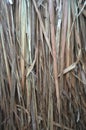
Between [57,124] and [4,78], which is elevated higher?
[4,78]

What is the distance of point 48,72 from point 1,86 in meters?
0.25

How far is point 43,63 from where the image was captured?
1.00m

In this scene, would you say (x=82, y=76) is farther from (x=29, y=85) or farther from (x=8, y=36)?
(x=8, y=36)

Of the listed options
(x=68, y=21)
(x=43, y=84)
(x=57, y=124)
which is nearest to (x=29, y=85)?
(x=43, y=84)

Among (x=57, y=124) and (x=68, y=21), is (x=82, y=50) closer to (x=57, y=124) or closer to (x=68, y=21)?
(x=68, y=21)

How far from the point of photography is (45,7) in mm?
958

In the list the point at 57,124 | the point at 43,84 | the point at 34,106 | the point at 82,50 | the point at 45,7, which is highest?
the point at 45,7

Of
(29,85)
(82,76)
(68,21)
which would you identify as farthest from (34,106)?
(68,21)

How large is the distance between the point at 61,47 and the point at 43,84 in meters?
0.20

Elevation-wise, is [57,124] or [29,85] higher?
[29,85]

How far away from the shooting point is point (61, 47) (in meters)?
0.98

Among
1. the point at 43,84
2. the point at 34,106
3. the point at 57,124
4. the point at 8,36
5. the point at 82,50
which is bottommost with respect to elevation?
the point at 57,124

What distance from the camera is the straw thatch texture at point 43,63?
0.97 meters

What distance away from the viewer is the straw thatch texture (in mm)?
968
